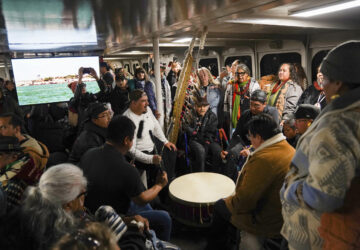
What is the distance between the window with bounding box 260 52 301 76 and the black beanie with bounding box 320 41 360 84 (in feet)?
19.9

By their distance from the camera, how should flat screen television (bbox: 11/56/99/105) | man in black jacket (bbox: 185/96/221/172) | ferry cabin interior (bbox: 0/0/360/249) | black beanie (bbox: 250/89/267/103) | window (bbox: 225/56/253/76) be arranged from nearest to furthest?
ferry cabin interior (bbox: 0/0/360/249), black beanie (bbox: 250/89/267/103), man in black jacket (bbox: 185/96/221/172), flat screen television (bbox: 11/56/99/105), window (bbox: 225/56/253/76)

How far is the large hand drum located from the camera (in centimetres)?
275

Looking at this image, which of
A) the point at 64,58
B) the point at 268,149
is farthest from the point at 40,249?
the point at 64,58

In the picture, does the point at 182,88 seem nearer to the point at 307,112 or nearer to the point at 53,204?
the point at 307,112

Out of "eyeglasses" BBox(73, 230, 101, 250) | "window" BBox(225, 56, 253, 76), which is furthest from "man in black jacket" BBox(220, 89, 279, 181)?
"window" BBox(225, 56, 253, 76)

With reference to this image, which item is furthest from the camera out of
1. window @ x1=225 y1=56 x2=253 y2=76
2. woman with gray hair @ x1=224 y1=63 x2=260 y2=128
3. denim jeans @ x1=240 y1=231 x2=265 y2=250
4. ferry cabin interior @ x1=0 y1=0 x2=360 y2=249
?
window @ x1=225 y1=56 x2=253 y2=76

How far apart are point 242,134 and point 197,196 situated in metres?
1.35

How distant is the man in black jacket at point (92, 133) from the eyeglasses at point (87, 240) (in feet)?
6.39

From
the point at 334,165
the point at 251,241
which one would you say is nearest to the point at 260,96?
the point at 251,241

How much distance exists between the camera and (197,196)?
2.85 meters

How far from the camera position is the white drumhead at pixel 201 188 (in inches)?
111

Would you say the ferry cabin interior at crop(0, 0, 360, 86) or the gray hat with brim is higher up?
the ferry cabin interior at crop(0, 0, 360, 86)

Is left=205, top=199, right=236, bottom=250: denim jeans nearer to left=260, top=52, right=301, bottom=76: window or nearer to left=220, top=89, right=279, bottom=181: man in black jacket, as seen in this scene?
left=220, top=89, right=279, bottom=181: man in black jacket

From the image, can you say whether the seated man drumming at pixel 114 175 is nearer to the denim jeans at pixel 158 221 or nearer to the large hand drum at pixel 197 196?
the denim jeans at pixel 158 221
